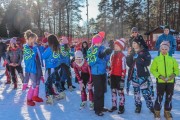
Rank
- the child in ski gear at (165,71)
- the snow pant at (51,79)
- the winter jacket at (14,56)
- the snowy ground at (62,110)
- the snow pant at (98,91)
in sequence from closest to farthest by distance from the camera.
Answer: the child in ski gear at (165,71) < the snowy ground at (62,110) < the snow pant at (98,91) < the snow pant at (51,79) < the winter jacket at (14,56)

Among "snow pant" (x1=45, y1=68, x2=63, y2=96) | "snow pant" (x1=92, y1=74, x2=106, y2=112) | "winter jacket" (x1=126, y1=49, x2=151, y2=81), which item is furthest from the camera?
"snow pant" (x1=45, y1=68, x2=63, y2=96)

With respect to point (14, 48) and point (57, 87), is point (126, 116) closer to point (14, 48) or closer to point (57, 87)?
point (57, 87)

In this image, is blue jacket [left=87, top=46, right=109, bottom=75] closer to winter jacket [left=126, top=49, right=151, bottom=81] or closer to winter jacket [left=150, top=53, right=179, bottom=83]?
winter jacket [left=126, top=49, right=151, bottom=81]

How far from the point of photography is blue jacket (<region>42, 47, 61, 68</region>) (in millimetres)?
7176

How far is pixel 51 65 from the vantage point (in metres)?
7.25

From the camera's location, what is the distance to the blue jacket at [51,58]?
718 cm

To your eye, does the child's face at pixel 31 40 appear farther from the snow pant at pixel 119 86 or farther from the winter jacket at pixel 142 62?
the winter jacket at pixel 142 62

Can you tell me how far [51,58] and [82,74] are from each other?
88cm

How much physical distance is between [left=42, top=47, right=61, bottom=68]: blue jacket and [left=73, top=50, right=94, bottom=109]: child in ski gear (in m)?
0.59

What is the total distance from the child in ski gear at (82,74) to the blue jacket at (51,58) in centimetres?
59

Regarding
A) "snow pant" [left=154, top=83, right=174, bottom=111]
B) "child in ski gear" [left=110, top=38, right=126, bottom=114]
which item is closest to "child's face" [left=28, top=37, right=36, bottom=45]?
"child in ski gear" [left=110, top=38, right=126, bottom=114]

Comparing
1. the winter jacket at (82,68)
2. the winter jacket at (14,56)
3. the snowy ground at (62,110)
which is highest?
the winter jacket at (14,56)

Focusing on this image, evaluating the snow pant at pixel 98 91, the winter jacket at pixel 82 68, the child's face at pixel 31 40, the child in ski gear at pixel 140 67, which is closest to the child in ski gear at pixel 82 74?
the winter jacket at pixel 82 68

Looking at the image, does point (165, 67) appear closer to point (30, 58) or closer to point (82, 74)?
point (82, 74)
